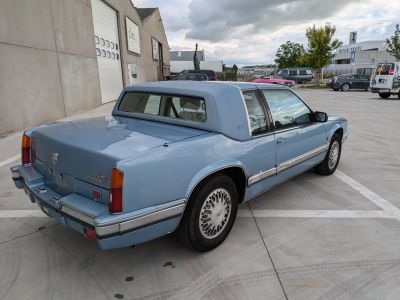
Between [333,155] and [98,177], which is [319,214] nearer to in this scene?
[333,155]

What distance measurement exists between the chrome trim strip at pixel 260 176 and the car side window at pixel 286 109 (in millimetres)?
495

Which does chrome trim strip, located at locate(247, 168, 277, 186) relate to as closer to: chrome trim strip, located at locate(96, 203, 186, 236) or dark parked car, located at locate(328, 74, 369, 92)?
chrome trim strip, located at locate(96, 203, 186, 236)

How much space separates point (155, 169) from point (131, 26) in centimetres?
2267

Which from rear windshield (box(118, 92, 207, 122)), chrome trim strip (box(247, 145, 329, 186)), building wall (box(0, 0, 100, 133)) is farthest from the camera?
building wall (box(0, 0, 100, 133))

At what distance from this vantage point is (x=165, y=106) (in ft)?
11.5

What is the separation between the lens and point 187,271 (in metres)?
2.78

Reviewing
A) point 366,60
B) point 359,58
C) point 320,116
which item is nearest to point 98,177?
point 320,116

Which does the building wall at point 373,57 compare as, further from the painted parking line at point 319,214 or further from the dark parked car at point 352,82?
the painted parking line at point 319,214

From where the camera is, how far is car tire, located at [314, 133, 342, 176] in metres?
5.07

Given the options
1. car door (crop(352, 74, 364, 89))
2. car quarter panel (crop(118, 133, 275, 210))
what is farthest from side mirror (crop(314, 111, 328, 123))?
car door (crop(352, 74, 364, 89))

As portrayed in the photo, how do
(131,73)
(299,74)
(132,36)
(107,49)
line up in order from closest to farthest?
(107,49)
(131,73)
(132,36)
(299,74)

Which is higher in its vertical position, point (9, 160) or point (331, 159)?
point (331, 159)

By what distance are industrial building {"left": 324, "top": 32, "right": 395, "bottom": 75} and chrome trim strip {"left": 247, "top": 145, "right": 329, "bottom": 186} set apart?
130 ft

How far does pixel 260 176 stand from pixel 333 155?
2.37 m
